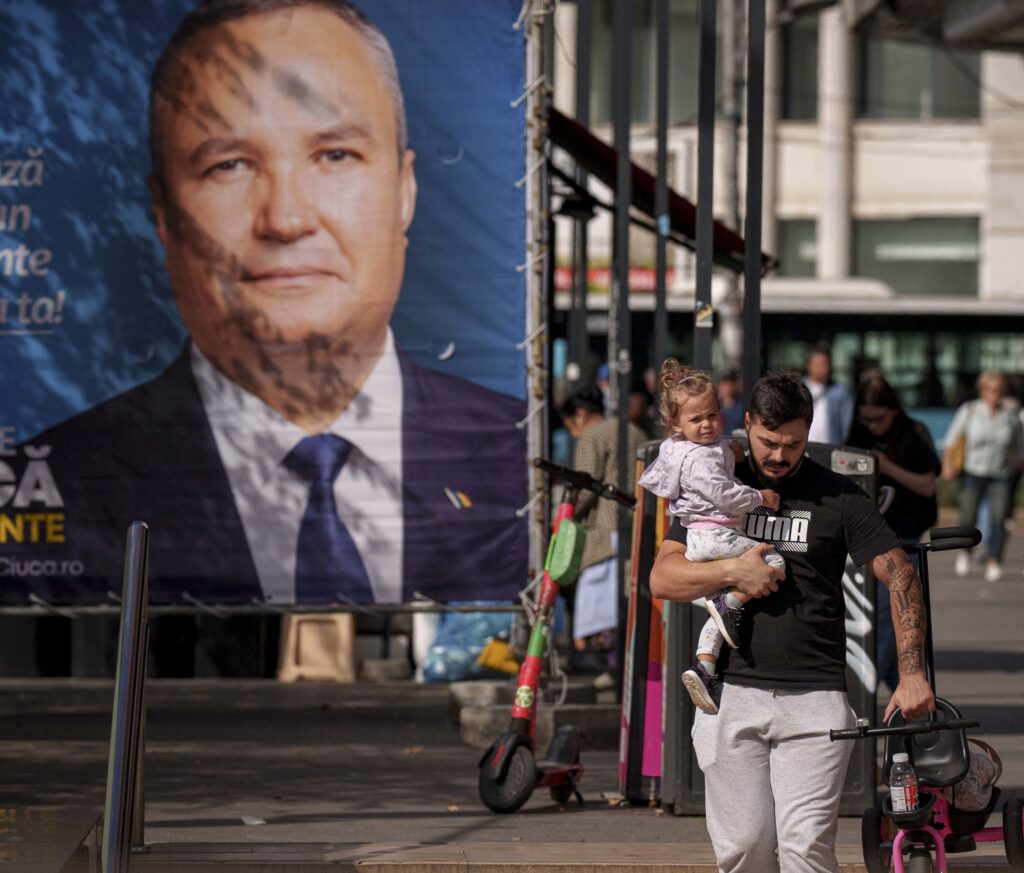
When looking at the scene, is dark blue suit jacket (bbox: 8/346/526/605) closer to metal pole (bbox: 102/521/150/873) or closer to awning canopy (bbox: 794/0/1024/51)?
metal pole (bbox: 102/521/150/873)

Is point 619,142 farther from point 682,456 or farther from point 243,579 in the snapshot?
point 682,456

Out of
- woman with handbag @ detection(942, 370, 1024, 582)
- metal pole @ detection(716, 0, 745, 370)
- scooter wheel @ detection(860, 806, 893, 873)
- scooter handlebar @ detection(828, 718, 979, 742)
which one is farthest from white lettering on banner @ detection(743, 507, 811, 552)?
metal pole @ detection(716, 0, 745, 370)

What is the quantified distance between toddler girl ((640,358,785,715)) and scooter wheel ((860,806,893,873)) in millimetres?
1045

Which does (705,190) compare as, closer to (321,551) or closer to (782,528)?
(321,551)

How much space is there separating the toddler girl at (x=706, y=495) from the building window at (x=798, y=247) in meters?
43.1

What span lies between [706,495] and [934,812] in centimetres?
147

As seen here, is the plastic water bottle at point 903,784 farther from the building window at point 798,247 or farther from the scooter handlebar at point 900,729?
the building window at point 798,247

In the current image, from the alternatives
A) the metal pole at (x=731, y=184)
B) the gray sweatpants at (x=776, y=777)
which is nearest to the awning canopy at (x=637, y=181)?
the gray sweatpants at (x=776, y=777)

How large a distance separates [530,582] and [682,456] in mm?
4522

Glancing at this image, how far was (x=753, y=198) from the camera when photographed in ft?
29.5

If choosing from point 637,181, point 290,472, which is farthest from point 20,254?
point 637,181

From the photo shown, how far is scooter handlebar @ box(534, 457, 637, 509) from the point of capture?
Result: 8500 millimetres

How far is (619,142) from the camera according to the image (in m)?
11.3

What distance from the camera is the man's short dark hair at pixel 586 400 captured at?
13.1 metres
